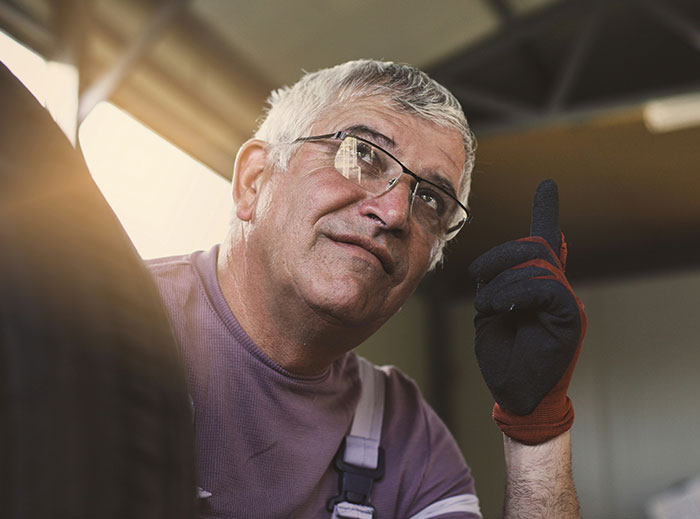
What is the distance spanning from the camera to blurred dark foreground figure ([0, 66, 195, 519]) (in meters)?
0.48

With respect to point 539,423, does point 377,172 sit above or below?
above

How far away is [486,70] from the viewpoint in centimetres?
549

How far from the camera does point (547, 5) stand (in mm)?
4832

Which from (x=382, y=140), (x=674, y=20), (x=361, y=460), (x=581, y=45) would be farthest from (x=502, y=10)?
(x=361, y=460)

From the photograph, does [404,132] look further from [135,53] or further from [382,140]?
[135,53]

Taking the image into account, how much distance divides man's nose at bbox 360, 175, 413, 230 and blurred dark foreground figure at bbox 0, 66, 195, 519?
0.70 meters

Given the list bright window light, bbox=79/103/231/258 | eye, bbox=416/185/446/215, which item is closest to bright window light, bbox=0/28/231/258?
bright window light, bbox=79/103/231/258

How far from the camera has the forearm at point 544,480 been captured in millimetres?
1325

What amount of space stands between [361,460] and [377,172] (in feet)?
1.79

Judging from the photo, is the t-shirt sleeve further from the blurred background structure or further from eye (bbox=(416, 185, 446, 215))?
the blurred background structure

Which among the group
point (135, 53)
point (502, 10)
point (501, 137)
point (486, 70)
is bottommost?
point (135, 53)

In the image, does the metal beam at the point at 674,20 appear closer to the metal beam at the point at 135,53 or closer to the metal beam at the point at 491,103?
the metal beam at the point at 491,103

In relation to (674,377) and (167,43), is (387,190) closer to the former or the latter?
(167,43)

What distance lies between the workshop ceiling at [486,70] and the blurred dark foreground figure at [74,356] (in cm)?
287
